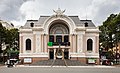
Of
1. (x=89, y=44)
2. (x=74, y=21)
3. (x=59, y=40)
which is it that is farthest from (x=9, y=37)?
(x=89, y=44)

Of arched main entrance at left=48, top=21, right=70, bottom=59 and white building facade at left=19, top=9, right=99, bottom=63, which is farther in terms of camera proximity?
arched main entrance at left=48, top=21, right=70, bottom=59

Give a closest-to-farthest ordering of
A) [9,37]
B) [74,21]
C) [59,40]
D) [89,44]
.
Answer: [74,21] < [59,40] < [89,44] < [9,37]

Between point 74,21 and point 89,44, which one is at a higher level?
point 74,21

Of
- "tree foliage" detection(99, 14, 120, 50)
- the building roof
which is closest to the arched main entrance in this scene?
the building roof

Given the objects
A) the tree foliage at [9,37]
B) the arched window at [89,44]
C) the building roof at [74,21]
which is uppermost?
the building roof at [74,21]

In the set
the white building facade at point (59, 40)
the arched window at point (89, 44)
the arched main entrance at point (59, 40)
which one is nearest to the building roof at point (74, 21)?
the white building facade at point (59, 40)

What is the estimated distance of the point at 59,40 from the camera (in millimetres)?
75812

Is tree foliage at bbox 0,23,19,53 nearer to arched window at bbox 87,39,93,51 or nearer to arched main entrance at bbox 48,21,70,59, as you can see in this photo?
arched main entrance at bbox 48,21,70,59

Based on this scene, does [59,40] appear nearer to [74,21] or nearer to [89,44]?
[74,21]

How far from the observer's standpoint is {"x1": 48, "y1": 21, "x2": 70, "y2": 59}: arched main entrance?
74.1 meters

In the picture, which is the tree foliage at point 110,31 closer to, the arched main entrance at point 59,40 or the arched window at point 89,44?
the arched window at point 89,44

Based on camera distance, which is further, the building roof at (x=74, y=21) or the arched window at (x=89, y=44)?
the arched window at (x=89, y=44)

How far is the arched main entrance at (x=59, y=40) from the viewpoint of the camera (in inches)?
2918

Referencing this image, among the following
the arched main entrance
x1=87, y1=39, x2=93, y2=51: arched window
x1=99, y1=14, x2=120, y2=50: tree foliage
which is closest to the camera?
x1=99, y1=14, x2=120, y2=50: tree foliage
